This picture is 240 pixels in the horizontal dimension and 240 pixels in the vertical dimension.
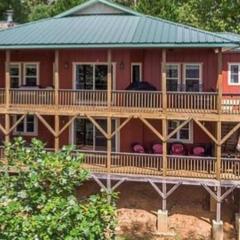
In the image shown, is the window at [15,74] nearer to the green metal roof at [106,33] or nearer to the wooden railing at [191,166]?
the green metal roof at [106,33]

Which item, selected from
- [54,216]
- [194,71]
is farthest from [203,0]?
[54,216]

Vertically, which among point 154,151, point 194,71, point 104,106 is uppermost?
point 194,71

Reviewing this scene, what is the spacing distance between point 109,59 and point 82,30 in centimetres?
319

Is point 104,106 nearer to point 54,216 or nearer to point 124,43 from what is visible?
point 124,43

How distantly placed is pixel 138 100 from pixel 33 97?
528cm

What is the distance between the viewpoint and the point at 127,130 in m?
26.8

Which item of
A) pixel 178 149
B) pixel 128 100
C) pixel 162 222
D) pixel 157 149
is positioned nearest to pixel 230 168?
Answer: pixel 178 149

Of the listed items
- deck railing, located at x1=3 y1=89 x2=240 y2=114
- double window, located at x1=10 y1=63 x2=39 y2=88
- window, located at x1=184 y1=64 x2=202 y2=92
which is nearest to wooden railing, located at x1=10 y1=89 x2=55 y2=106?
deck railing, located at x1=3 y1=89 x2=240 y2=114

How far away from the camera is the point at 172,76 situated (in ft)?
88.9

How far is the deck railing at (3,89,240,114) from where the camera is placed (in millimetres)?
23844

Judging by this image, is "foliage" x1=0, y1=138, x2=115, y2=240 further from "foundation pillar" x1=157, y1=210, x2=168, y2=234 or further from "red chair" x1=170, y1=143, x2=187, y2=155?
"red chair" x1=170, y1=143, x2=187, y2=155

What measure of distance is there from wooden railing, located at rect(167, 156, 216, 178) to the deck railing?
2.32 metres

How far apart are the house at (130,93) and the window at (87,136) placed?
0.05 m

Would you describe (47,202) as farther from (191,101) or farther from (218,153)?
(191,101)
